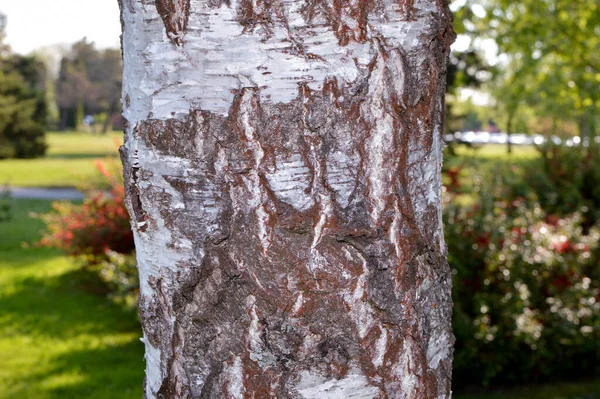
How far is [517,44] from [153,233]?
820 centimetres

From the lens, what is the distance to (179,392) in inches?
47.3

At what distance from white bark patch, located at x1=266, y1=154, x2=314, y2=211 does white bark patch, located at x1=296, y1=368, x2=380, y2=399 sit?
318mm

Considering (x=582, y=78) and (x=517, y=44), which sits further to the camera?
(x=582, y=78)

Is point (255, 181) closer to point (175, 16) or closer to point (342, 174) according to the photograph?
point (342, 174)

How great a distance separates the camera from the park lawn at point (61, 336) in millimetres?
4984

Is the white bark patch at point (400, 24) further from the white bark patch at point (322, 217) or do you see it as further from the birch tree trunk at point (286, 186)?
the white bark patch at point (322, 217)

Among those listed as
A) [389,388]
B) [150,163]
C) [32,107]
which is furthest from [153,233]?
[32,107]

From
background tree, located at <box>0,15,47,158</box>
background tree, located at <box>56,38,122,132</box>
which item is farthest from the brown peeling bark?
background tree, located at <box>0,15,47,158</box>

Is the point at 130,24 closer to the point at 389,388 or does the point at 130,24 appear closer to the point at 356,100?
the point at 356,100

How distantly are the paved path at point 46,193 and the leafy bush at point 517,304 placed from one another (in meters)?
Answer: 12.2

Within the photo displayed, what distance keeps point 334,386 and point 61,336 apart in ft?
18.7

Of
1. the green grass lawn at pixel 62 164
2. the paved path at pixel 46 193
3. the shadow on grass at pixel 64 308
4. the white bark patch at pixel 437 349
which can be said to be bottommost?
the shadow on grass at pixel 64 308

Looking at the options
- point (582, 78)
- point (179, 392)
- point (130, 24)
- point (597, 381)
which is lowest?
point (597, 381)

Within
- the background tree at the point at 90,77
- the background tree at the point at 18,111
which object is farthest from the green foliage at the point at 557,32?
the background tree at the point at 18,111
